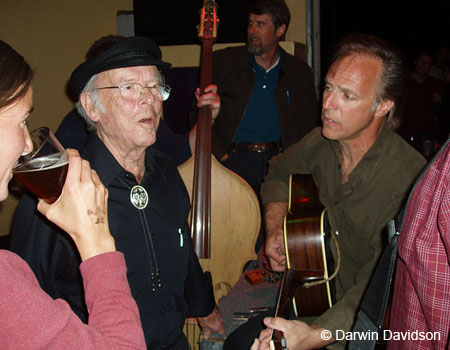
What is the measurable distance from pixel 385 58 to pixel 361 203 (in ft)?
2.45

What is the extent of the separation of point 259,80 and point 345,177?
183 cm

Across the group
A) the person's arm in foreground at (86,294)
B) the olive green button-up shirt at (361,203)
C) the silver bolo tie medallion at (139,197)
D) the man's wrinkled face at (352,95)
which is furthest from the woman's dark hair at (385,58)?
the person's arm in foreground at (86,294)

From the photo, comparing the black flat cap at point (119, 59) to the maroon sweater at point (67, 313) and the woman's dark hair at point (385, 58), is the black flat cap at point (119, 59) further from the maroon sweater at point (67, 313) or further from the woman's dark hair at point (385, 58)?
the woman's dark hair at point (385, 58)

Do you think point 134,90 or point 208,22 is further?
point 208,22

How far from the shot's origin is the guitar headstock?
8.62 feet

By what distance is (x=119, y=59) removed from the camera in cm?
139

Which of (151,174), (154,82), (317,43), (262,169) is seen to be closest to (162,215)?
(151,174)

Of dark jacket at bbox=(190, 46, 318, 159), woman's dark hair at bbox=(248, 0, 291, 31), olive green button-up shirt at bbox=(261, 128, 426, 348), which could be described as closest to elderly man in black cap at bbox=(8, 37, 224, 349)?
olive green button-up shirt at bbox=(261, 128, 426, 348)

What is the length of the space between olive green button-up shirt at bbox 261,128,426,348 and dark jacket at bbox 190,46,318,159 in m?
1.35

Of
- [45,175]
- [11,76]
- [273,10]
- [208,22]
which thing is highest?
[273,10]

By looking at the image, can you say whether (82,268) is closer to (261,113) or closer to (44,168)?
(44,168)

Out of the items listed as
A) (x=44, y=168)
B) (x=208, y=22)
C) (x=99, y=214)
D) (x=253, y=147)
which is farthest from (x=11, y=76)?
(x=253, y=147)

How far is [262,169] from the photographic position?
341cm

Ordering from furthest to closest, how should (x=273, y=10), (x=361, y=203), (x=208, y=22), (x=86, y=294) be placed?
(x=273, y=10) → (x=208, y=22) → (x=361, y=203) → (x=86, y=294)
